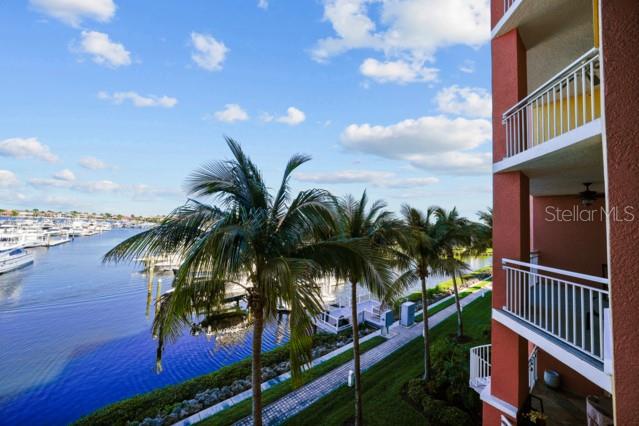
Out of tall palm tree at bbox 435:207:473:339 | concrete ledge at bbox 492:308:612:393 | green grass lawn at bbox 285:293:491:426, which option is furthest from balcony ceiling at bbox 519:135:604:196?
green grass lawn at bbox 285:293:491:426

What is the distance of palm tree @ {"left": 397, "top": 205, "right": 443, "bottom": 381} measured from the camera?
9383 mm

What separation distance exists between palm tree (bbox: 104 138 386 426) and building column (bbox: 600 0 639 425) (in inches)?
123

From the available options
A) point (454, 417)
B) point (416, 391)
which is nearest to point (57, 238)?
point (416, 391)

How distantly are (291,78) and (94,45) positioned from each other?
1003 centimetres

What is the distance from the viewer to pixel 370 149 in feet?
76.9

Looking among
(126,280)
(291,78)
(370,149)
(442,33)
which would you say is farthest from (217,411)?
(126,280)

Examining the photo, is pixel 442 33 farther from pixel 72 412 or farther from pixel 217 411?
pixel 72 412

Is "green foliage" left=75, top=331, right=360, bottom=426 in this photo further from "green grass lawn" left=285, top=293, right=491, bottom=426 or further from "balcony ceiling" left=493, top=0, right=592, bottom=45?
"balcony ceiling" left=493, top=0, right=592, bottom=45

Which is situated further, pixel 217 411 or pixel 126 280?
pixel 126 280

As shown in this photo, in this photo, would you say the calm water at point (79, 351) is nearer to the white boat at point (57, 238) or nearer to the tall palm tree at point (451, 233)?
the tall palm tree at point (451, 233)

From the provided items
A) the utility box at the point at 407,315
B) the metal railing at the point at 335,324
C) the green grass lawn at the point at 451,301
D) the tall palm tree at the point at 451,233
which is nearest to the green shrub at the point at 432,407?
the tall palm tree at the point at 451,233

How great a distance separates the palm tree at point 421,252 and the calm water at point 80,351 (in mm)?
3376

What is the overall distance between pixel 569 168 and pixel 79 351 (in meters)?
20.7

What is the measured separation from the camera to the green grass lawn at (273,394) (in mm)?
8164
